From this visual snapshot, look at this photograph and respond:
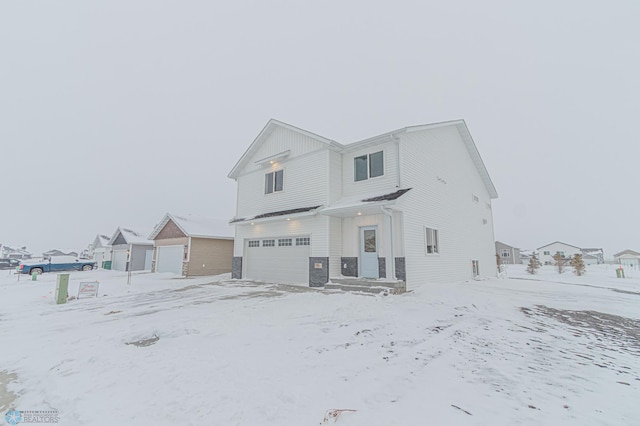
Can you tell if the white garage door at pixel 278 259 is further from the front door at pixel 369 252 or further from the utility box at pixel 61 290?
the utility box at pixel 61 290

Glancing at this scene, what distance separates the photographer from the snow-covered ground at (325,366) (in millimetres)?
2682

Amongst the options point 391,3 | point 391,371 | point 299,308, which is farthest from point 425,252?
point 391,3

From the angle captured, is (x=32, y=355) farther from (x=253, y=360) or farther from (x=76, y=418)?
(x=253, y=360)

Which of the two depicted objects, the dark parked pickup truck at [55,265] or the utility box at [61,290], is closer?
the utility box at [61,290]

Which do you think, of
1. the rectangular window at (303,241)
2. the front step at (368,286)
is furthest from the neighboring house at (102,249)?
the front step at (368,286)

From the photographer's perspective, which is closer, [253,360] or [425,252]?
[253,360]

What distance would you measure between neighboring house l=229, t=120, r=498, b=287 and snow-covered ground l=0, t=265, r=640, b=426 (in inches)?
171

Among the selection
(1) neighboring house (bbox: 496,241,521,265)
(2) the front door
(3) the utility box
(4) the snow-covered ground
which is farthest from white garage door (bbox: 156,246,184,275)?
(1) neighboring house (bbox: 496,241,521,265)

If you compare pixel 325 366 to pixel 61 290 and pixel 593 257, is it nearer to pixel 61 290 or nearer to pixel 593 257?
pixel 61 290

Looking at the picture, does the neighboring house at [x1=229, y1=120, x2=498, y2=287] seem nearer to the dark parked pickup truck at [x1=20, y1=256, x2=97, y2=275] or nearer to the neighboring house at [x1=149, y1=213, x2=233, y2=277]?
the neighboring house at [x1=149, y1=213, x2=233, y2=277]

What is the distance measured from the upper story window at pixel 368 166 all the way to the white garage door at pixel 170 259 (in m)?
15.8

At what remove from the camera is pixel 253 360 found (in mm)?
4074

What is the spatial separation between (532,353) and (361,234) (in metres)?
8.21

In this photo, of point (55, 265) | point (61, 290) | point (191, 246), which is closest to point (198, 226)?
point (191, 246)
